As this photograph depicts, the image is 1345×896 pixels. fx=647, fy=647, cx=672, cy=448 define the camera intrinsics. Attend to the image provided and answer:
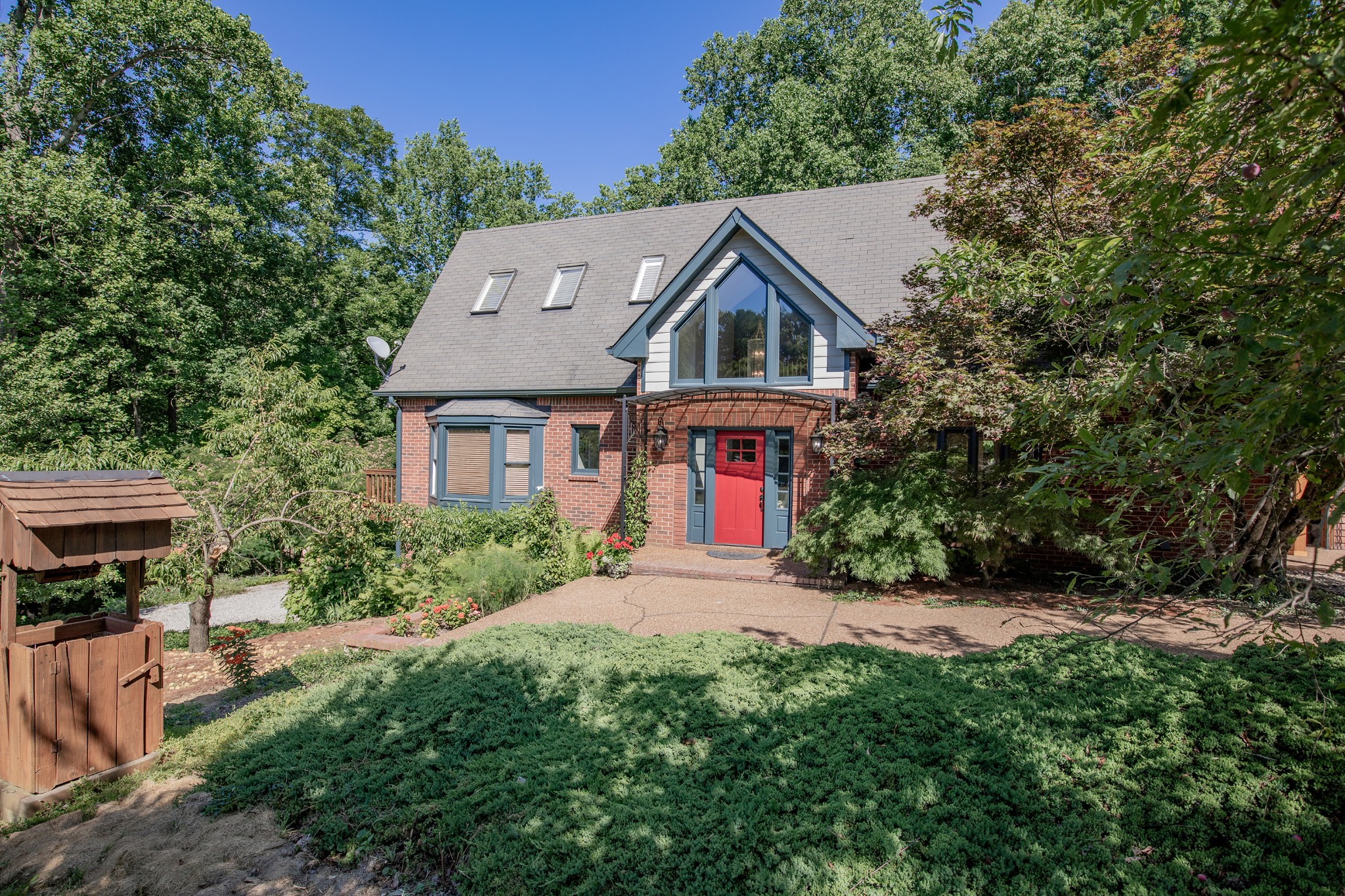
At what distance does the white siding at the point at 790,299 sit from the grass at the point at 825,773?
6.67m

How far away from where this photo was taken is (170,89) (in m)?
17.7

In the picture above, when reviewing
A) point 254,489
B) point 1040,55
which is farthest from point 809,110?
point 254,489

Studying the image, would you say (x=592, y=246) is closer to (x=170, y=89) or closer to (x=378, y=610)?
(x=378, y=610)

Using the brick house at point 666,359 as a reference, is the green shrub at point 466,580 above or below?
below

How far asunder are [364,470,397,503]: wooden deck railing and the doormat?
8334mm

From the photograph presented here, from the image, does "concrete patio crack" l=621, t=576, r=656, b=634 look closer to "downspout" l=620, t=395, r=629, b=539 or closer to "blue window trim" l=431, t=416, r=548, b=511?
"downspout" l=620, t=395, r=629, b=539

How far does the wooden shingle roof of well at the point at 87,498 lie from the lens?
4324 mm

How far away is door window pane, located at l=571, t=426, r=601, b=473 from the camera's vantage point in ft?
44.9

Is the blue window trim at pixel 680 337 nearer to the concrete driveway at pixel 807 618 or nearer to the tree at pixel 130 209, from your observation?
the concrete driveway at pixel 807 618

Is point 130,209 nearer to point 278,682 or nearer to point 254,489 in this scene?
point 254,489

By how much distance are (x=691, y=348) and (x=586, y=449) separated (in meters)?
3.27

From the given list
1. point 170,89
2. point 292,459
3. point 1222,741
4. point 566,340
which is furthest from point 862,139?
point 1222,741

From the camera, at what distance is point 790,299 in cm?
1155

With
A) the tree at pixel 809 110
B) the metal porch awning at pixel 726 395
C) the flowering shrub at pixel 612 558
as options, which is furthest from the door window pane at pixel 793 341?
the tree at pixel 809 110
